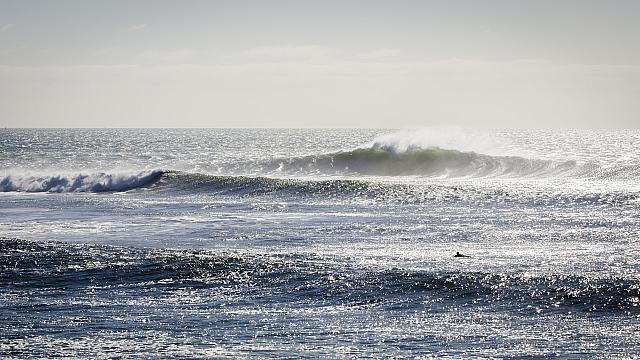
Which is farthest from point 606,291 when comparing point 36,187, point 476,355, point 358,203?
point 36,187

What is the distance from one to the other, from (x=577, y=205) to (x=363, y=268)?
21.3 m

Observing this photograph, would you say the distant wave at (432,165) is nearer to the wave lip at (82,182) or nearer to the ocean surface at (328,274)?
the ocean surface at (328,274)

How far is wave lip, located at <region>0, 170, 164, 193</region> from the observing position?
63312mm

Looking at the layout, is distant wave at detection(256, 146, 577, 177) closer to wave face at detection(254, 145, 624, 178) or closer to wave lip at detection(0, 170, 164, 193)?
wave face at detection(254, 145, 624, 178)

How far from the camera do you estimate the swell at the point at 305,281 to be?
22.5m

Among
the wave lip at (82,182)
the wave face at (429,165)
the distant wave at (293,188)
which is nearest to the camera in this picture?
the distant wave at (293,188)

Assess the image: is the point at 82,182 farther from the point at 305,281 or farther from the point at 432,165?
the point at 305,281

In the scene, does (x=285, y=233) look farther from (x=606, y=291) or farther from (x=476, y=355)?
(x=476, y=355)

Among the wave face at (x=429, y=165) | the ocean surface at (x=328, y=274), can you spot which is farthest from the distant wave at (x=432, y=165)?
the ocean surface at (x=328, y=274)

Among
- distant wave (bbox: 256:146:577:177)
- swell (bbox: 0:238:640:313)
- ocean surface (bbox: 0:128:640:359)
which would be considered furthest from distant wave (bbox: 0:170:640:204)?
swell (bbox: 0:238:640:313)

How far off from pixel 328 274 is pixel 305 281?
1049 mm

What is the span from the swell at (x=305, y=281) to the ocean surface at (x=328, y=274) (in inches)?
3.2

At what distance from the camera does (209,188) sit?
57875 mm

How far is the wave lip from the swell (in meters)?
34.8
